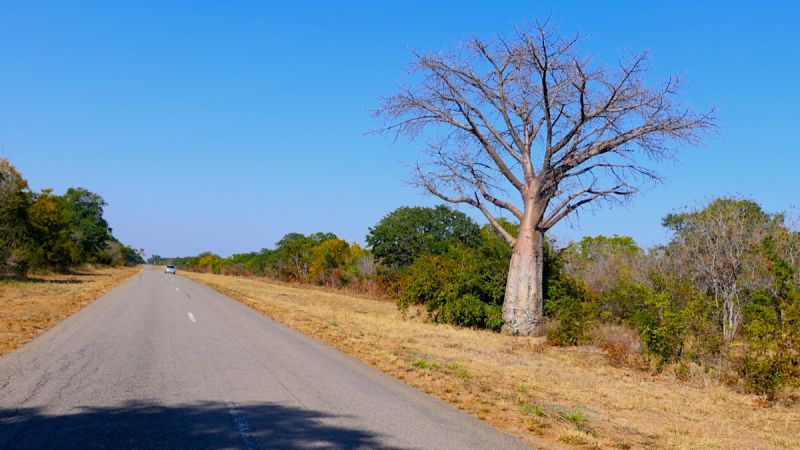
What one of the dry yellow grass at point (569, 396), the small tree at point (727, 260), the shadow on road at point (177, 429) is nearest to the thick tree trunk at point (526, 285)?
the dry yellow grass at point (569, 396)

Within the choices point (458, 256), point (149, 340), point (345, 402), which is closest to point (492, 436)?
point (345, 402)

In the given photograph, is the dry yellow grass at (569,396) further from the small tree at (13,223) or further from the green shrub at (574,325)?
the small tree at (13,223)

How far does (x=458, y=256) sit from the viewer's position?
23.2 metres

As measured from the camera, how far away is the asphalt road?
566 centimetres

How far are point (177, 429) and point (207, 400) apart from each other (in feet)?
4.57

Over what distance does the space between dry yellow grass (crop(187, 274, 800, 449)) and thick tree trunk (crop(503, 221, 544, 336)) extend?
199 cm

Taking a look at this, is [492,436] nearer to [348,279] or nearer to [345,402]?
[345,402]

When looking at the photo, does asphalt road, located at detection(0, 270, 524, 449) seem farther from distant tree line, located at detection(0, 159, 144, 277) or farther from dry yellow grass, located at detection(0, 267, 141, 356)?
distant tree line, located at detection(0, 159, 144, 277)

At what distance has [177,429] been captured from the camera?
5805mm

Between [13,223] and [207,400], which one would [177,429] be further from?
[13,223]

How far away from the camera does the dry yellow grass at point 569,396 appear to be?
285 inches

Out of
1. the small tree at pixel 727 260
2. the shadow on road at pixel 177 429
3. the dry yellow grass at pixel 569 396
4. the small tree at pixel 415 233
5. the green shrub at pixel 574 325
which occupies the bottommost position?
the shadow on road at pixel 177 429

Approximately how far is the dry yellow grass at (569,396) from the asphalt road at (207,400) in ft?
2.52

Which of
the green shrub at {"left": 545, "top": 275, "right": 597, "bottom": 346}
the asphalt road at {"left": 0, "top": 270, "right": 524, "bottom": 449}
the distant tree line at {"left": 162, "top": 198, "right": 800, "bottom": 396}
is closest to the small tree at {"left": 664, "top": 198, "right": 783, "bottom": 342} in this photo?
the distant tree line at {"left": 162, "top": 198, "right": 800, "bottom": 396}
